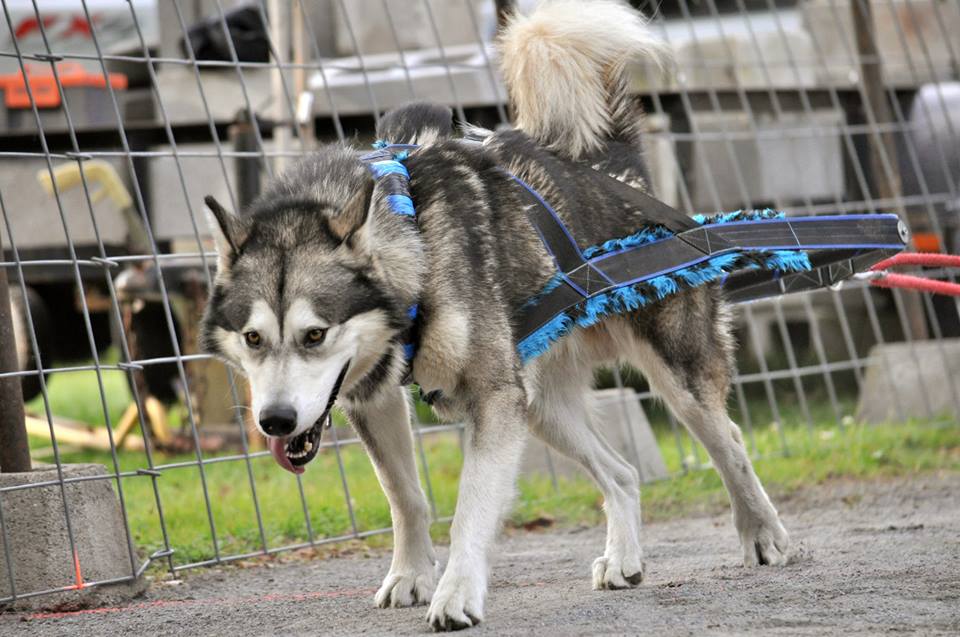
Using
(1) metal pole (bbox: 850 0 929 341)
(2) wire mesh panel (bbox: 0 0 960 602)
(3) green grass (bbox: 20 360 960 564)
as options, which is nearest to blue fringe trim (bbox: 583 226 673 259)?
(3) green grass (bbox: 20 360 960 564)

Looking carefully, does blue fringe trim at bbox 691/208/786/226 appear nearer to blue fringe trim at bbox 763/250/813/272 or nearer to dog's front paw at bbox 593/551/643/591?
blue fringe trim at bbox 763/250/813/272

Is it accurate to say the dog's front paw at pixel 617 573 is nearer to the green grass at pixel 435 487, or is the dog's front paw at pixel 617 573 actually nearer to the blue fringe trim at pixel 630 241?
the blue fringe trim at pixel 630 241

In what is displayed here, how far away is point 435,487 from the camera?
6039 millimetres

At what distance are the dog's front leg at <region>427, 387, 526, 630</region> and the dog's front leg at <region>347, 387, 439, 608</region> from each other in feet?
1.33

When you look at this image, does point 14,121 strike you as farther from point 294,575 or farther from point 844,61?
point 844,61

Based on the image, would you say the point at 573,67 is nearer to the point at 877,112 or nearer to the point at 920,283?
the point at 920,283

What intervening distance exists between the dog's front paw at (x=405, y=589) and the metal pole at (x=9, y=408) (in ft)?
4.49

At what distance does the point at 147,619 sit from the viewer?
12.5 ft

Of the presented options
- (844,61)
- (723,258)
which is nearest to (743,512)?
(723,258)

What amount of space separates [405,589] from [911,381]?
15.1ft

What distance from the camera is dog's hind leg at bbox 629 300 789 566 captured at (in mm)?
4109

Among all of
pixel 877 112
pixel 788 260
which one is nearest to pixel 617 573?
pixel 788 260

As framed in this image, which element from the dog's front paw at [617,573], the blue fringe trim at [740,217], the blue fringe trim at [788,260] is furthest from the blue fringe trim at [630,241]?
the dog's front paw at [617,573]

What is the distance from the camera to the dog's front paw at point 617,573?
12.9 ft
